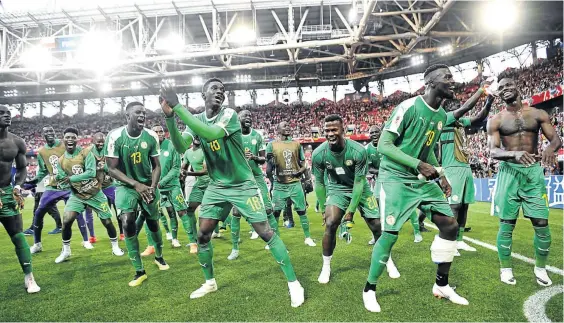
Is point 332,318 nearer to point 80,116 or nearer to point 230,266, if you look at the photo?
point 230,266

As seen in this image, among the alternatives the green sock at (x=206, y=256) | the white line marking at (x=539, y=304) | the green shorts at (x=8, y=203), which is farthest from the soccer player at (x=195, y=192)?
the white line marking at (x=539, y=304)

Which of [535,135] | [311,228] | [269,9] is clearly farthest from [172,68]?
[535,135]

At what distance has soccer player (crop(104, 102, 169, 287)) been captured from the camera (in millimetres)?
4656

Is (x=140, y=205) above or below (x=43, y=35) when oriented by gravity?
below

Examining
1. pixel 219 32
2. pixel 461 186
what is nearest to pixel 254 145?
pixel 461 186

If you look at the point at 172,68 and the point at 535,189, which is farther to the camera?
the point at 172,68

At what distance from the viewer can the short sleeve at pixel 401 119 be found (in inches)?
137

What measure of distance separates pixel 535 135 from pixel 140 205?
208 inches

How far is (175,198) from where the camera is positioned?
7043 mm

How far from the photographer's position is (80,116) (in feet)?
156

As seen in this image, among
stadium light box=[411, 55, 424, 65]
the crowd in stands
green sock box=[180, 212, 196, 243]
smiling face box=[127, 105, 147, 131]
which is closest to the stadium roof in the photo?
the crowd in stands

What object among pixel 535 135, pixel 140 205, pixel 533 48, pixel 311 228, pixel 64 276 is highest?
pixel 533 48

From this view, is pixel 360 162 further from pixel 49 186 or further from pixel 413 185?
pixel 49 186

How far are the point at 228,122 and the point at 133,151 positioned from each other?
182cm
